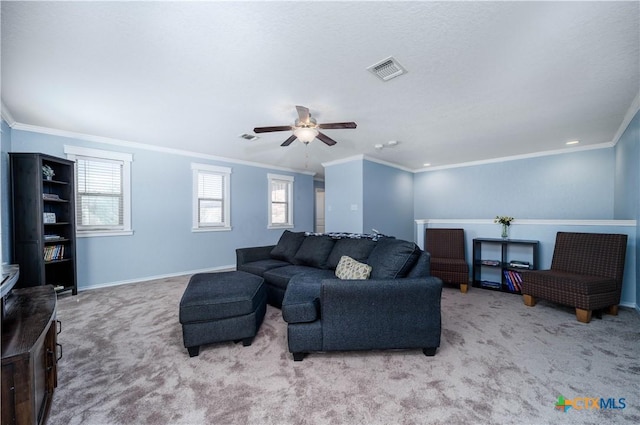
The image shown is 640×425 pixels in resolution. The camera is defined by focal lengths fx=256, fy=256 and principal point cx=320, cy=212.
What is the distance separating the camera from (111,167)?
4.21 meters

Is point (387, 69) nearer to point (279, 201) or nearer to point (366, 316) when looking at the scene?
point (366, 316)

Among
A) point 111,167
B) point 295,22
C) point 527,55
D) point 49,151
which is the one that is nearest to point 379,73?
point 295,22

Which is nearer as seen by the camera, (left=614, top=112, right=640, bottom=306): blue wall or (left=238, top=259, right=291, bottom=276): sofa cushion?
(left=614, top=112, right=640, bottom=306): blue wall

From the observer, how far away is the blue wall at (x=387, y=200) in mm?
5348

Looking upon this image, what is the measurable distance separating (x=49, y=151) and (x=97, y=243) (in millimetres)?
1481

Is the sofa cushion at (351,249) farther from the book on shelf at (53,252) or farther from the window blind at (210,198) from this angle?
the book on shelf at (53,252)

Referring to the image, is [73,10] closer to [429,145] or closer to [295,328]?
[295,328]

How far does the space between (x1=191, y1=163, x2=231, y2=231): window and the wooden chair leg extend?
18.3 ft

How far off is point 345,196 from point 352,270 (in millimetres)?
3134

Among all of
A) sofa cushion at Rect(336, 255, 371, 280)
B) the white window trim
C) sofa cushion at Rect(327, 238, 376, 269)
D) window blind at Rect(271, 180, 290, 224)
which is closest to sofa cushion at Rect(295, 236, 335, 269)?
sofa cushion at Rect(327, 238, 376, 269)

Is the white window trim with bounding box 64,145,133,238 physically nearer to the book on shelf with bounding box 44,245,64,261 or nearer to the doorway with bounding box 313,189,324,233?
the book on shelf with bounding box 44,245,64,261

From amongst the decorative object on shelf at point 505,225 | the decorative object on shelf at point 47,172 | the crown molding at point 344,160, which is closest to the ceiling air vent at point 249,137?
the crown molding at point 344,160

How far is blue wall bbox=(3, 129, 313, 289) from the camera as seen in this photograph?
3.99m

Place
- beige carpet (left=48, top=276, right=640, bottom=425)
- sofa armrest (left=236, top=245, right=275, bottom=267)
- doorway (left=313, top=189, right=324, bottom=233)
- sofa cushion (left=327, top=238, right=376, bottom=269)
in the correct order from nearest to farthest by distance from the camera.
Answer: beige carpet (left=48, top=276, right=640, bottom=425) → sofa cushion (left=327, top=238, right=376, bottom=269) → sofa armrest (left=236, top=245, right=275, bottom=267) → doorway (left=313, top=189, right=324, bottom=233)
